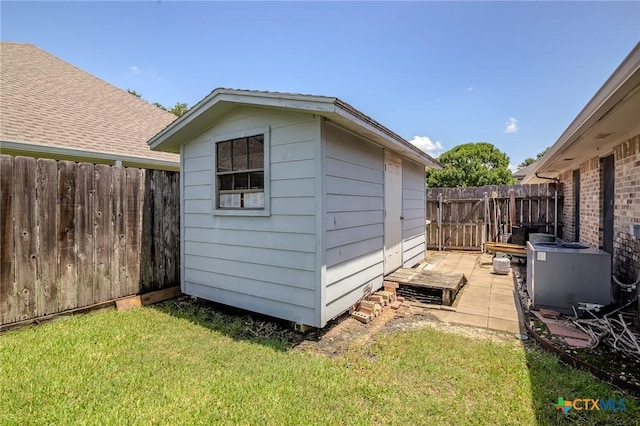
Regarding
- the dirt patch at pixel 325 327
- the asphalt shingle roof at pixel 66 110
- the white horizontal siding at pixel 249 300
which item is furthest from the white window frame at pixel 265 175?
the asphalt shingle roof at pixel 66 110

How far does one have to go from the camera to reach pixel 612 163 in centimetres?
464

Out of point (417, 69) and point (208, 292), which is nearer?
point (208, 292)

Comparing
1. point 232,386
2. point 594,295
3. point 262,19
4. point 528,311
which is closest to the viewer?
point 232,386

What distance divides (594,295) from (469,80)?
28.5ft

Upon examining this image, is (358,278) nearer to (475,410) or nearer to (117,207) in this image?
(475,410)

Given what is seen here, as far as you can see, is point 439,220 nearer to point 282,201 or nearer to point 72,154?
point 282,201

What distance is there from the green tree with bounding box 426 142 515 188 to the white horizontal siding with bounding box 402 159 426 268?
21098 millimetres

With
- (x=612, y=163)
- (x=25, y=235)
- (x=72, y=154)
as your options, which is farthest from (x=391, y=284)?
(x=72, y=154)

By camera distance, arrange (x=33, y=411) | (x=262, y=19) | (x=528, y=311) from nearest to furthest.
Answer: (x=33, y=411), (x=528, y=311), (x=262, y=19)

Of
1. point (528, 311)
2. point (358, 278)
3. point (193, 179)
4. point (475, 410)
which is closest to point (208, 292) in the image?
point (193, 179)

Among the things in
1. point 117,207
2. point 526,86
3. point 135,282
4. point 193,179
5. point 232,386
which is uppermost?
point 526,86

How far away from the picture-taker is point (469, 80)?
10.3 metres

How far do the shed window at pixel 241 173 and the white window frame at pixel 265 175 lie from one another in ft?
0.13

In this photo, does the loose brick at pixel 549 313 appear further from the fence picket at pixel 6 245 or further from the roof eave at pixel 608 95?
the fence picket at pixel 6 245
